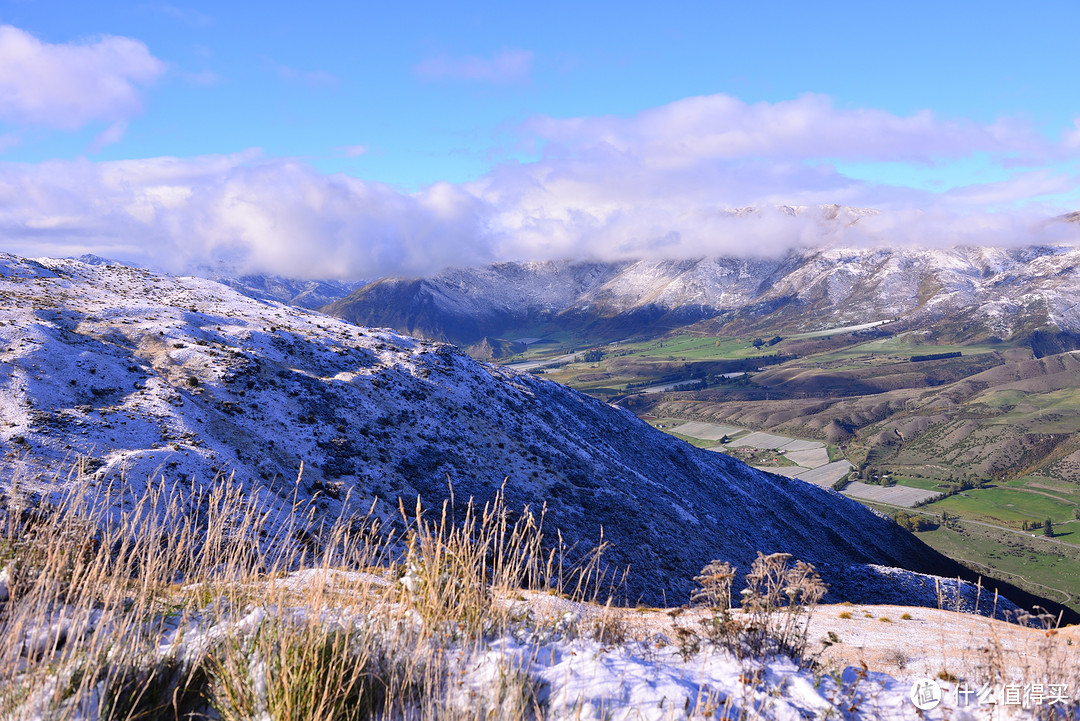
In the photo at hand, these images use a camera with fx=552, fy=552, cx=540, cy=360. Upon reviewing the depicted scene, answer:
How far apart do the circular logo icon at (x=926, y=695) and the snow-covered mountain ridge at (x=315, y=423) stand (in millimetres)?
21339

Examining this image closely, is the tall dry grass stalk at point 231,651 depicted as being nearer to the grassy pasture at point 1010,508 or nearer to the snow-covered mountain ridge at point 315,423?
the snow-covered mountain ridge at point 315,423

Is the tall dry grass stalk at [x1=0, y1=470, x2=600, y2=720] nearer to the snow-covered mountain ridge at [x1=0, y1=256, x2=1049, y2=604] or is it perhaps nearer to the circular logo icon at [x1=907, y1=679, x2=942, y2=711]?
the circular logo icon at [x1=907, y1=679, x2=942, y2=711]

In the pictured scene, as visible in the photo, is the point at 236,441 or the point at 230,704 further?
the point at 236,441

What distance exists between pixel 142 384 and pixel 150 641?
97.3 feet

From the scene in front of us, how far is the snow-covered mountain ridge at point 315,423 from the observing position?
2689 centimetres

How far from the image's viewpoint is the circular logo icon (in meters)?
8.05

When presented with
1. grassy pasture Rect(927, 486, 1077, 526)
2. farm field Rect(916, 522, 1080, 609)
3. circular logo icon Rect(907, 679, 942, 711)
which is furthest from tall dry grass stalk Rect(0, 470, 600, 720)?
grassy pasture Rect(927, 486, 1077, 526)

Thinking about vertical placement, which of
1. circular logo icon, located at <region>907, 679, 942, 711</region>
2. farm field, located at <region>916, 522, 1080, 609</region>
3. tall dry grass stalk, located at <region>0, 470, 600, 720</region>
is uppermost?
tall dry grass stalk, located at <region>0, 470, 600, 720</region>

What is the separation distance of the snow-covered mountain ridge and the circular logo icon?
70.0 ft

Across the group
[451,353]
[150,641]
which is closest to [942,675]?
[150,641]

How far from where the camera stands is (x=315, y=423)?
34.6m

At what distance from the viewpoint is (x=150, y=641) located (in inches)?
282

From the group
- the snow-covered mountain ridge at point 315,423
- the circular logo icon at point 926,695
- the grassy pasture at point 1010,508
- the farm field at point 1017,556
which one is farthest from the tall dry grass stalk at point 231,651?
the grassy pasture at point 1010,508

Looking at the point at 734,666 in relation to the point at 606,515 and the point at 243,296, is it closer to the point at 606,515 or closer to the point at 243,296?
the point at 606,515
